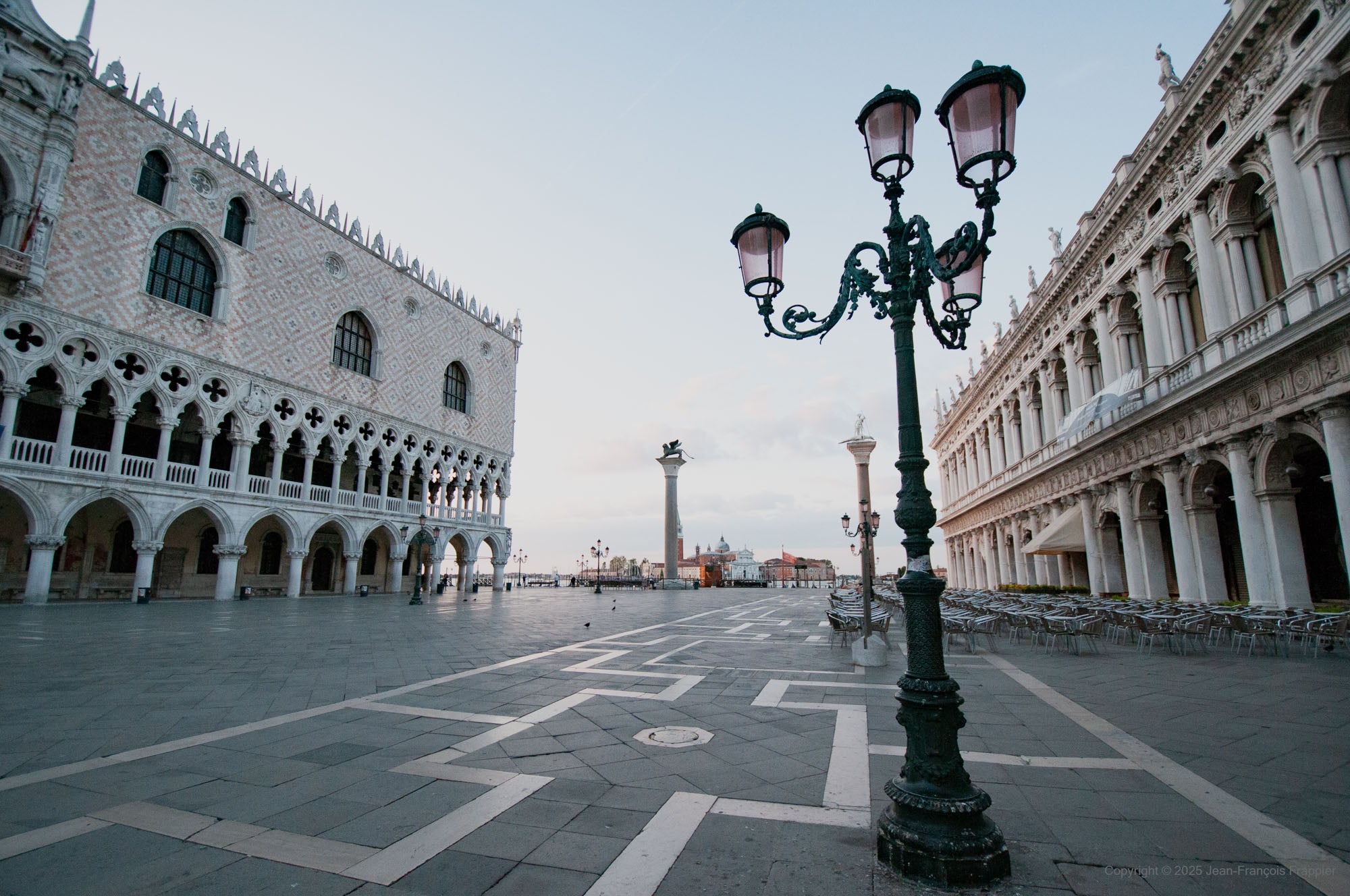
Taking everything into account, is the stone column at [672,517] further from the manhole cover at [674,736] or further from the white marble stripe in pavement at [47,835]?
the white marble stripe in pavement at [47,835]

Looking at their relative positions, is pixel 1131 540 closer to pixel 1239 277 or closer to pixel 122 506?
pixel 1239 277

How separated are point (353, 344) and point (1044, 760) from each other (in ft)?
105

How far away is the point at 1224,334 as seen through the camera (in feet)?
41.3

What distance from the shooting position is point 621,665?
26.3 ft

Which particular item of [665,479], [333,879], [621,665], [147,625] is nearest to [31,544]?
[147,625]

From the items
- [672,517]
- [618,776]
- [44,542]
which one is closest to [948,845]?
[618,776]

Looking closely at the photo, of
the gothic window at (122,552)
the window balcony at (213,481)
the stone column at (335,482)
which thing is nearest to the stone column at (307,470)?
the window balcony at (213,481)

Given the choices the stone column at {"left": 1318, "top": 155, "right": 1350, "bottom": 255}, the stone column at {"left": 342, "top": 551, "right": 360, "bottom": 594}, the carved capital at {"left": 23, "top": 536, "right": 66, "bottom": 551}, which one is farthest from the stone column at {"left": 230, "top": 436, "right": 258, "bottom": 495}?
the stone column at {"left": 1318, "top": 155, "right": 1350, "bottom": 255}

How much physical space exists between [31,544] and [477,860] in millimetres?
23268

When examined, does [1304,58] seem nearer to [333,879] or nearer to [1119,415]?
[1119,415]

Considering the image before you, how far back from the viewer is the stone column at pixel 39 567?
693 inches

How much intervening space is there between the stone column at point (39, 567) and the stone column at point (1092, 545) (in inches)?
1235

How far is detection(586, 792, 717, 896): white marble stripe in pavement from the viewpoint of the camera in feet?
8.02

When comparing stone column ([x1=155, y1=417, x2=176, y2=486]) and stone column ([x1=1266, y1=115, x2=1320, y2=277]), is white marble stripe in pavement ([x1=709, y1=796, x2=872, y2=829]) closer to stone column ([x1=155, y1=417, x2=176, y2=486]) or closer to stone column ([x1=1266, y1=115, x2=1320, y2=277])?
stone column ([x1=1266, y1=115, x2=1320, y2=277])
